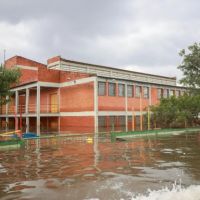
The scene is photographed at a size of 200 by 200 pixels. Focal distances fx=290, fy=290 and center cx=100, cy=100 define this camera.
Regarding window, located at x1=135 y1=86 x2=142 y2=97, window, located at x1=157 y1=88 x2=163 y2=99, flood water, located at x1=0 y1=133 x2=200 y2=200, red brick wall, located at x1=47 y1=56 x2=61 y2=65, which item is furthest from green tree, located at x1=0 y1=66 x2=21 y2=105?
window, located at x1=157 y1=88 x2=163 y2=99

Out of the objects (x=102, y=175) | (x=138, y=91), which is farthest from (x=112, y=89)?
(x=102, y=175)

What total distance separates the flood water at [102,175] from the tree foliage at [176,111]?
537 inches

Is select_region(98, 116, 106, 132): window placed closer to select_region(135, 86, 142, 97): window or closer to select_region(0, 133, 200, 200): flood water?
select_region(135, 86, 142, 97): window

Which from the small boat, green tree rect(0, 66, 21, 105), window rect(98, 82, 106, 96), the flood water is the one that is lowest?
the flood water

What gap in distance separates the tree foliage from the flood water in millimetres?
13652

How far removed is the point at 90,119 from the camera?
28812mm

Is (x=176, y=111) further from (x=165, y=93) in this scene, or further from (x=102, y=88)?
(x=165, y=93)

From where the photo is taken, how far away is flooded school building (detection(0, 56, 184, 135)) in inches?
1152

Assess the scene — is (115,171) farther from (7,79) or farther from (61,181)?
(7,79)

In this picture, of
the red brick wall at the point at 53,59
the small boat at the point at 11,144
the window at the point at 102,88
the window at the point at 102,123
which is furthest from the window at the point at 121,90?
the small boat at the point at 11,144

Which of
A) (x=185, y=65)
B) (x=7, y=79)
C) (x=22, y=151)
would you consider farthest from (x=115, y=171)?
(x=185, y=65)

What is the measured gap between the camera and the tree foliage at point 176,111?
27.5m

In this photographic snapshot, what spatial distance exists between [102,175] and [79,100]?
70.5 feet

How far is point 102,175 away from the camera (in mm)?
9258
